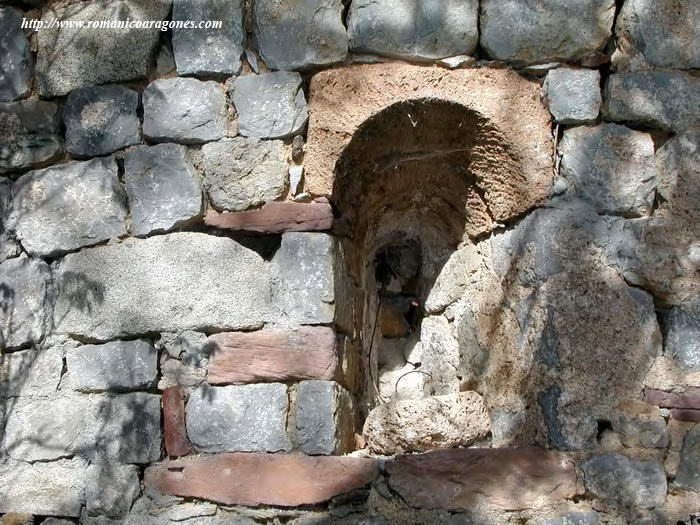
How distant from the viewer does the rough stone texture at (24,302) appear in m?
3.33

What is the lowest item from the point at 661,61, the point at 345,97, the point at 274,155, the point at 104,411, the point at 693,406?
the point at 104,411

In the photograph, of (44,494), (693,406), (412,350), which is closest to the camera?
(693,406)

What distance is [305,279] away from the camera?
124 inches

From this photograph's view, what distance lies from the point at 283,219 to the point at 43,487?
1303 mm

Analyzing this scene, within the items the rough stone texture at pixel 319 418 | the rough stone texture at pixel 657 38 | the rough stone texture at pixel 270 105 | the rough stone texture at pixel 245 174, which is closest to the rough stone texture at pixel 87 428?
the rough stone texture at pixel 319 418

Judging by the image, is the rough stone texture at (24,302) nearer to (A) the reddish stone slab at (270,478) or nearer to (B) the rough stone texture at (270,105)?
(A) the reddish stone slab at (270,478)

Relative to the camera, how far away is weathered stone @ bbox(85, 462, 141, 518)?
3090mm

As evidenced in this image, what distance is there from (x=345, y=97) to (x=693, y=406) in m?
1.64

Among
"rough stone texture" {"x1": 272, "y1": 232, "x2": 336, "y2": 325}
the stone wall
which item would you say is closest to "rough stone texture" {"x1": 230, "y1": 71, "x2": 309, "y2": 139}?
the stone wall

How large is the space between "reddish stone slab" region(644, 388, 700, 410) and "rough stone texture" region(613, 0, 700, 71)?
1.19 m

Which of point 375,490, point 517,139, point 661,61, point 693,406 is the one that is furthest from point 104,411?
point 661,61

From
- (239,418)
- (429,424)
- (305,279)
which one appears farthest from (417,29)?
(239,418)

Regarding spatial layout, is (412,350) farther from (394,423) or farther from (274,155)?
(274,155)

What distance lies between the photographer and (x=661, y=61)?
10.7 ft
